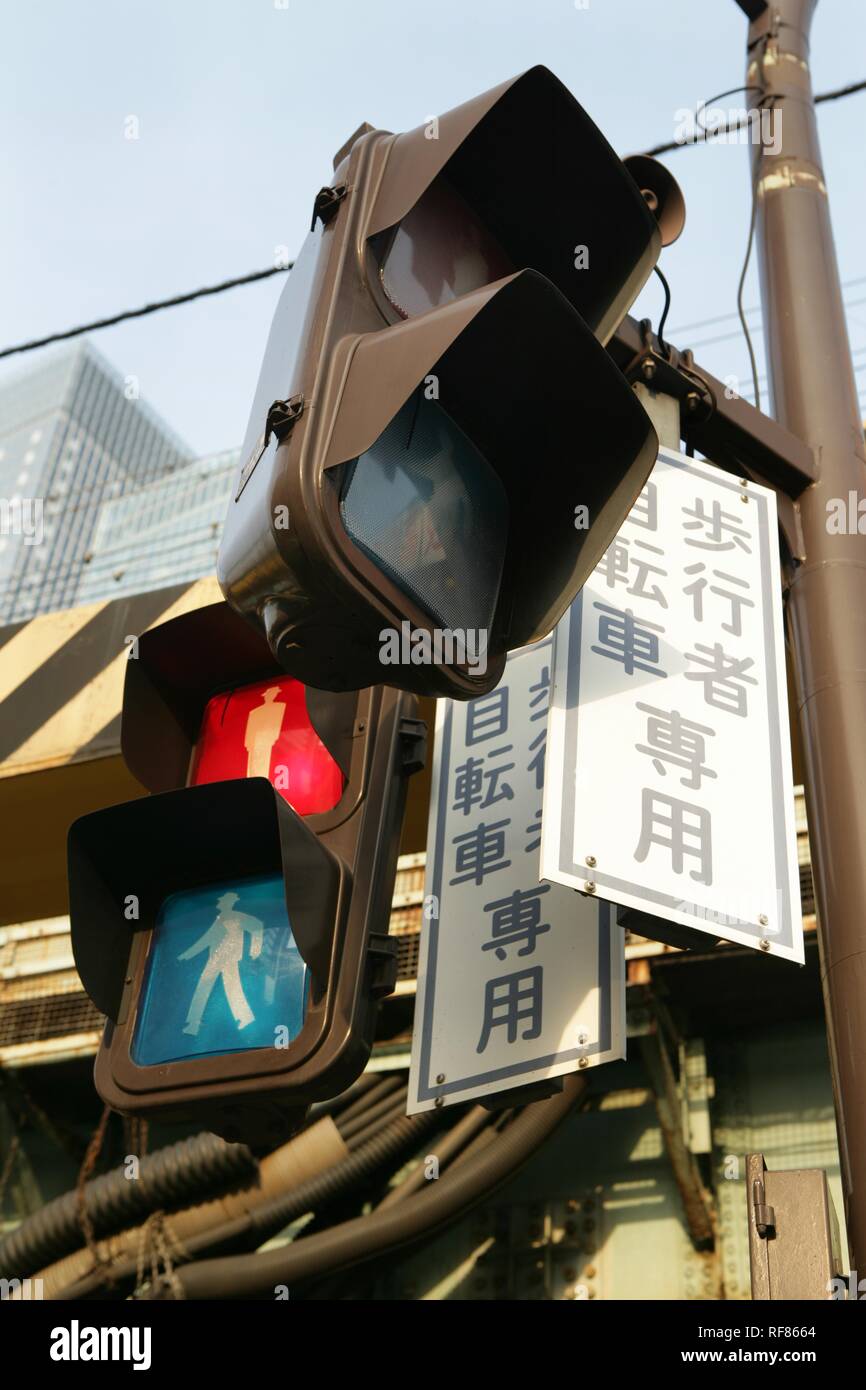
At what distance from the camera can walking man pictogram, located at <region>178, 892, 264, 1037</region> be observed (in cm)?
344

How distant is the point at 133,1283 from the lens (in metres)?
8.23

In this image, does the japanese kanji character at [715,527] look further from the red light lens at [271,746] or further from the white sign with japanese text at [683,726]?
the red light lens at [271,746]

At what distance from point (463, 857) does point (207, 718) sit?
119 centimetres

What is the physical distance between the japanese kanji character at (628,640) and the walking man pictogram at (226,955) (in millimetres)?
1310

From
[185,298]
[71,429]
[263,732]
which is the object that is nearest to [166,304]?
[185,298]

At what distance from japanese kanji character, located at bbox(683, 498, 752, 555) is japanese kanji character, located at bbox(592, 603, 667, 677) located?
1.52 feet

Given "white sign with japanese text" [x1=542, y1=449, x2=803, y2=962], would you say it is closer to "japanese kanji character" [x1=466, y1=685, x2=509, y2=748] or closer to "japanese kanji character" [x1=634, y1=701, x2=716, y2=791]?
"japanese kanji character" [x1=634, y1=701, x2=716, y2=791]

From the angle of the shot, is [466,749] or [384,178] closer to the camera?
[384,178]

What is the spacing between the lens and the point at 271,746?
4.06m

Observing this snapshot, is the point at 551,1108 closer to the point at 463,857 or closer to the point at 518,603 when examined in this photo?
the point at 463,857

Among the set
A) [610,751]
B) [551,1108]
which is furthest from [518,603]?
[551,1108]

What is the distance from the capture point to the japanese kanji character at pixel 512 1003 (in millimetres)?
4352

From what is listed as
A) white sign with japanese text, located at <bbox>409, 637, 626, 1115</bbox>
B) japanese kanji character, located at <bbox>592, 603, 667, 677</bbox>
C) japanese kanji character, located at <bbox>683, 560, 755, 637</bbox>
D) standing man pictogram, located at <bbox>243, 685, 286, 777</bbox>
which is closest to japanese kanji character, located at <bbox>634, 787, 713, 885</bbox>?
japanese kanji character, located at <bbox>592, 603, 667, 677</bbox>
